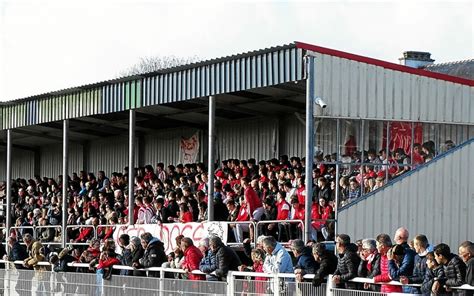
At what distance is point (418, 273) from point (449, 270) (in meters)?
0.93

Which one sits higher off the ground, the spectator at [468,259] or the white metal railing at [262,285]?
the spectator at [468,259]

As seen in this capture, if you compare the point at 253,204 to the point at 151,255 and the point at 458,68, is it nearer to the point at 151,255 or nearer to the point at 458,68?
the point at 151,255

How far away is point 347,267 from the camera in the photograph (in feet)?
50.4

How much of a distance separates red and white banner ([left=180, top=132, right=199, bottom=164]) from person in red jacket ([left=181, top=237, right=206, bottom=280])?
14877 millimetres

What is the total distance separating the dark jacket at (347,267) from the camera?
50.0ft

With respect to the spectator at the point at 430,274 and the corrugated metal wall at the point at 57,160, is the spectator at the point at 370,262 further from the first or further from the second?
the corrugated metal wall at the point at 57,160

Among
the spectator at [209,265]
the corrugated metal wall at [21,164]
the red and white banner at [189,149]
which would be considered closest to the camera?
the spectator at [209,265]

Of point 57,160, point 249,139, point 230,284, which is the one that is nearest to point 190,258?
point 230,284

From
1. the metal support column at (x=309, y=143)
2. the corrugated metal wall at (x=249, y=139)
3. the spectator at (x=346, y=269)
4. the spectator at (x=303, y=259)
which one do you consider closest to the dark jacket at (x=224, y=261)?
the spectator at (x=303, y=259)

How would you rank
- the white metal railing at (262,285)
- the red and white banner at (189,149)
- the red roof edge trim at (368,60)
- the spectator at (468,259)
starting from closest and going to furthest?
the spectator at (468,259), the white metal railing at (262,285), the red roof edge trim at (368,60), the red and white banner at (189,149)

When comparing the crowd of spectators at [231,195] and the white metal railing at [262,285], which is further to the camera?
the crowd of spectators at [231,195]

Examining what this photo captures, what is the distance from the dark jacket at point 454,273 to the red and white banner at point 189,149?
20.6 metres

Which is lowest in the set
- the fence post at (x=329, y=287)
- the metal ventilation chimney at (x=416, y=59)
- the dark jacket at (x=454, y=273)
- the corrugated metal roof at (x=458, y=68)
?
the fence post at (x=329, y=287)

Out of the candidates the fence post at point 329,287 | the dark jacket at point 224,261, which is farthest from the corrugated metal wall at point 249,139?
the fence post at point 329,287
